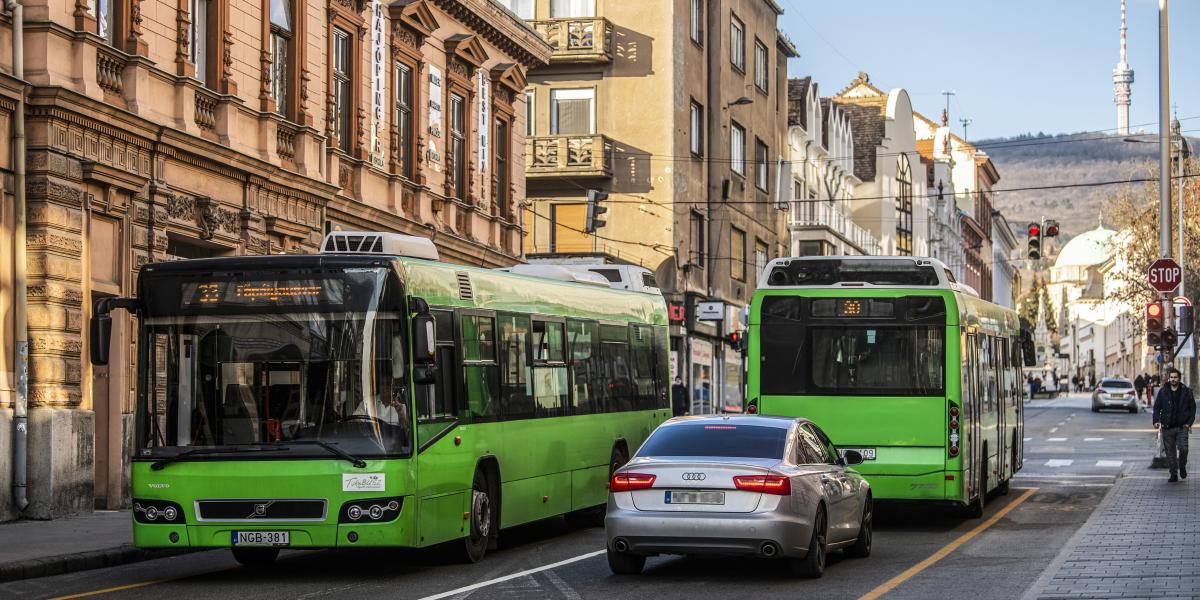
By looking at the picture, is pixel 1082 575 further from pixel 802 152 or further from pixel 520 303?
pixel 802 152

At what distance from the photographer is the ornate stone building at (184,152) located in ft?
65.1

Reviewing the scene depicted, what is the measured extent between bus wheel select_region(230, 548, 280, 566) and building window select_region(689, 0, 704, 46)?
1532 inches

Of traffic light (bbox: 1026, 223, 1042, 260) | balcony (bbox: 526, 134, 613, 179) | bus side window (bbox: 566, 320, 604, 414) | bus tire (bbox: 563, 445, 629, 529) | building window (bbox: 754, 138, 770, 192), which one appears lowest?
bus tire (bbox: 563, 445, 629, 529)

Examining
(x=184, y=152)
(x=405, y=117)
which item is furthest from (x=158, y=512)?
(x=405, y=117)

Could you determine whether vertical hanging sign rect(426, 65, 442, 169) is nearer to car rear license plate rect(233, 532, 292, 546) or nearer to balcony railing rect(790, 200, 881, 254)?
car rear license plate rect(233, 532, 292, 546)

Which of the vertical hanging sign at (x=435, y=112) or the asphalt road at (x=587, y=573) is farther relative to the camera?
the vertical hanging sign at (x=435, y=112)

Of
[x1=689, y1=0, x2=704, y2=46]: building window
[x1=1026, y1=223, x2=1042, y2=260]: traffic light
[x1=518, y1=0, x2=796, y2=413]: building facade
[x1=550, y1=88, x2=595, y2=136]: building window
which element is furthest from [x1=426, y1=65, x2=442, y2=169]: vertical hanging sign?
[x1=689, y1=0, x2=704, y2=46]: building window

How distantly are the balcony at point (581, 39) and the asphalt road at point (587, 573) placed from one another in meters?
30.9

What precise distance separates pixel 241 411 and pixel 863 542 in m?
5.88

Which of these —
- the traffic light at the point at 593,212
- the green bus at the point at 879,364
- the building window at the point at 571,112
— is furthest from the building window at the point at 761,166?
the green bus at the point at 879,364

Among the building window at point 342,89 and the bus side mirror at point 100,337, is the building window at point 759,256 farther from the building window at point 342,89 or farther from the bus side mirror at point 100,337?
the bus side mirror at point 100,337

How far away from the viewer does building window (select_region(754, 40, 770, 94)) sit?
62.2 m

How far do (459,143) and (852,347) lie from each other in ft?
55.4

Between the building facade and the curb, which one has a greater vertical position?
the building facade
